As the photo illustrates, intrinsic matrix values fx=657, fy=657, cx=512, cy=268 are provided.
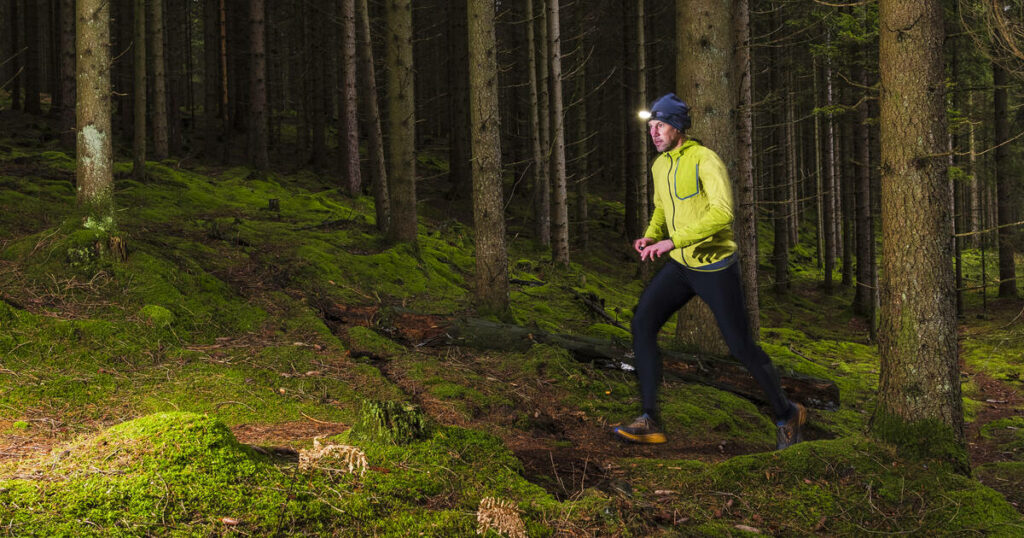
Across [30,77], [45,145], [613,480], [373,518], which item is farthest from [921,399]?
[30,77]

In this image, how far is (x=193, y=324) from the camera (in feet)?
20.7

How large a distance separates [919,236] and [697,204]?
4.43ft

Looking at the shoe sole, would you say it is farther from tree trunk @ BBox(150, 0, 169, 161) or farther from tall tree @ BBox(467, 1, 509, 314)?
tree trunk @ BBox(150, 0, 169, 161)

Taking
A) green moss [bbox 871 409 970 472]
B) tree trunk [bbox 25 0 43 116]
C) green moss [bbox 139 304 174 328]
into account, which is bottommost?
green moss [bbox 871 409 970 472]

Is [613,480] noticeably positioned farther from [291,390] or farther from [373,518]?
[291,390]

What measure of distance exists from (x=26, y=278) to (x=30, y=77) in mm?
21989

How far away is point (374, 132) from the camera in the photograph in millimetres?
13820

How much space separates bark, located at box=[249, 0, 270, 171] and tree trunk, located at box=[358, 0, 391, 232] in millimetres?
4982

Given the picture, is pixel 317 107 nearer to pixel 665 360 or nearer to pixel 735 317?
pixel 665 360

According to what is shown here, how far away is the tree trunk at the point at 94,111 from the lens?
6598 millimetres

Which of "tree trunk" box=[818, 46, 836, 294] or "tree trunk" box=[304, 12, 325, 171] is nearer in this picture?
"tree trunk" box=[818, 46, 836, 294]

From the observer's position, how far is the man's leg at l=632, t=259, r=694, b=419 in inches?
184

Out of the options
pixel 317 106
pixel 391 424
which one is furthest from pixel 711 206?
pixel 317 106

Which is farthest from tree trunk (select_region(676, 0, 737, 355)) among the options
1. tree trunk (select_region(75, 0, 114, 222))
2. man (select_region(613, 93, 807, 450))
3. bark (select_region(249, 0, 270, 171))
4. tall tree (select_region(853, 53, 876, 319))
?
bark (select_region(249, 0, 270, 171))
